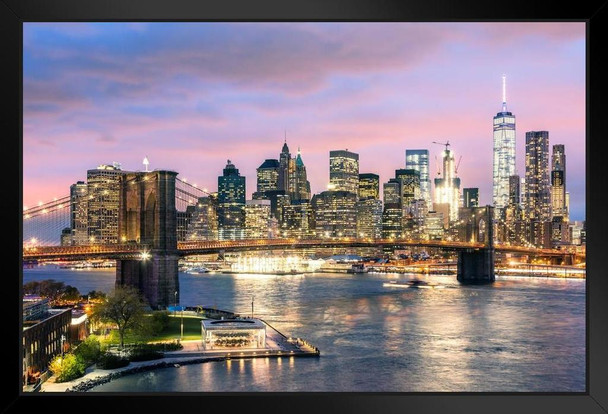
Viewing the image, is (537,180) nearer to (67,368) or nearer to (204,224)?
(204,224)

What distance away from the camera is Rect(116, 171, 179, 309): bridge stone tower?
56.7 ft

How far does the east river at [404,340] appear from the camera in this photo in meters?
11.8

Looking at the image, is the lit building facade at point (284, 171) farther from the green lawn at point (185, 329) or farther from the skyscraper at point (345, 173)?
the green lawn at point (185, 329)

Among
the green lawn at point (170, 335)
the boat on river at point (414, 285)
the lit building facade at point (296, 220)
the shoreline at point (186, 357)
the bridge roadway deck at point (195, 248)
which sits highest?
the lit building facade at point (296, 220)

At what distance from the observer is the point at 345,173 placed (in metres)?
46.7

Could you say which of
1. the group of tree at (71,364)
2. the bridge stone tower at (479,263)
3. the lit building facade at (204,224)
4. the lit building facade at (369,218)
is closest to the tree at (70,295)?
the group of tree at (71,364)

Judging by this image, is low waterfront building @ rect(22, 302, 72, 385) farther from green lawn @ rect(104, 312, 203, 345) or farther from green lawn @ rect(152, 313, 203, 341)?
green lawn @ rect(152, 313, 203, 341)

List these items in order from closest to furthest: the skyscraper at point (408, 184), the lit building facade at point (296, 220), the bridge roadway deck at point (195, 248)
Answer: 1. the bridge roadway deck at point (195, 248)
2. the lit building facade at point (296, 220)
3. the skyscraper at point (408, 184)

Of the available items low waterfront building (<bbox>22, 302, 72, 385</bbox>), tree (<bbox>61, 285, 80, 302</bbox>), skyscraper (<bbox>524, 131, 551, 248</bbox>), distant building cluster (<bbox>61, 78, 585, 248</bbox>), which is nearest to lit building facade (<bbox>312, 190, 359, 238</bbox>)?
distant building cluster (<bbox>61, 78, 585, 248</bbox>)

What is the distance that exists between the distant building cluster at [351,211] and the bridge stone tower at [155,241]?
8.60 meters

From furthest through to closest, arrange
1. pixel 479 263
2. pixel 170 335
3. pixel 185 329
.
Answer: pixel 479 263
pixel 185 329
pixel 170 335

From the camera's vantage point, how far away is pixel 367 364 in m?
13.8

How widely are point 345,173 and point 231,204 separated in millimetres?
10884

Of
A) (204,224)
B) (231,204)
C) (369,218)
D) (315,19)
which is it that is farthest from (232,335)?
(369,218)
